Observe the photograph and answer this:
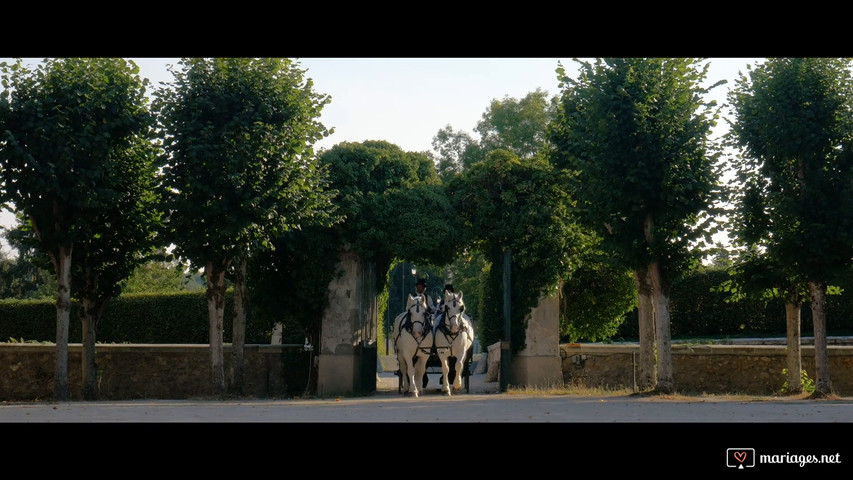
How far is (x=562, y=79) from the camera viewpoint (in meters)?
21.1

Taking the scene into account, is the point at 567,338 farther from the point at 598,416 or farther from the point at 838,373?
the point at 598,416

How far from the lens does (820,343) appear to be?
19.7 m

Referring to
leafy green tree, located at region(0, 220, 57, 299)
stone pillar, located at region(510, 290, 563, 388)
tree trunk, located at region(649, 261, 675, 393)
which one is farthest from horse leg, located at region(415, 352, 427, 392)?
leafy green tree, located at region(0, 220, 57, 299)

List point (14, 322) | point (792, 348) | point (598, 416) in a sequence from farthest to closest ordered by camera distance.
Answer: point (14, 322) → point (792, 348) → point (598, 416)

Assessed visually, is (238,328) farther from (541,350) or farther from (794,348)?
(794,348)

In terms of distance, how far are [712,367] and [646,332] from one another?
426cm

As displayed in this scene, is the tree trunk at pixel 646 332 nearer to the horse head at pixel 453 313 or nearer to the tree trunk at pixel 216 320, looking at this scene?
the horse head at pixel 453 313

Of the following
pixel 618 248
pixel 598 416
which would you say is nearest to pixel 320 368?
pixel 618 248

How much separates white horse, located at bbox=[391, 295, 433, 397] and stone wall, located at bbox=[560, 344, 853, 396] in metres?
4.68

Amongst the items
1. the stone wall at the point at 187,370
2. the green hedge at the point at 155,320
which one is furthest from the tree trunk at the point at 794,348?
the green hedge at the point at 155,320

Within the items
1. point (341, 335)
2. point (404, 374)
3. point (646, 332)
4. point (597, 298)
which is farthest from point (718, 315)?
point (341, 335)

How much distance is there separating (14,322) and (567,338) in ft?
63.0

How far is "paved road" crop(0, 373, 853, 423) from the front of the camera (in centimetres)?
1334

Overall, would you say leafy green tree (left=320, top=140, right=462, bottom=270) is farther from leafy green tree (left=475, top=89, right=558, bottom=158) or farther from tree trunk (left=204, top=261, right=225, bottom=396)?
leafy green tree (left=475, top=89, right=558, bottom=158)
